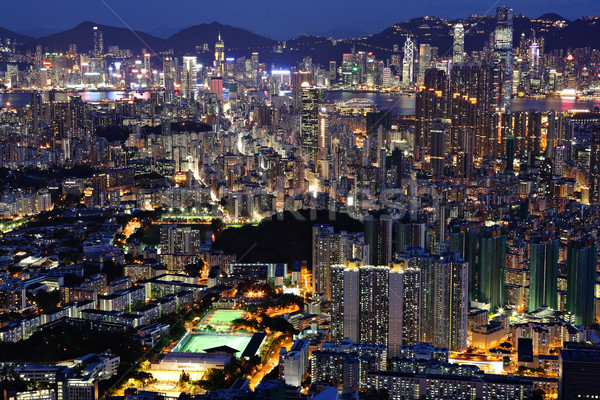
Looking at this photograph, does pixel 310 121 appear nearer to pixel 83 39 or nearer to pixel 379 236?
pixel 379 236

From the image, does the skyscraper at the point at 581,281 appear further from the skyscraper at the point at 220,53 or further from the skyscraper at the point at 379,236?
the skyscraper at the point at 220,53

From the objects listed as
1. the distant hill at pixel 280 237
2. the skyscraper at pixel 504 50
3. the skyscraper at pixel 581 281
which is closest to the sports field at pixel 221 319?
the distant hill at pixel 280 237

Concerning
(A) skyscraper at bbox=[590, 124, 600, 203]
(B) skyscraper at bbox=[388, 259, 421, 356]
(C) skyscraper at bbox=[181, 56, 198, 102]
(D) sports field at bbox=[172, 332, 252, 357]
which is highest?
(C) skyscraper at bbox=[181, 56, 198, 102]

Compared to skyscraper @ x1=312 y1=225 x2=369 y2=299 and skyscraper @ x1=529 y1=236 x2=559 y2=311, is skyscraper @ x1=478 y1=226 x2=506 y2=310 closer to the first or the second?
skyscraper @ x1=529 y1=236 x2=559 y2=311

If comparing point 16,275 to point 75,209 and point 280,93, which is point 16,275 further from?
point 280,93

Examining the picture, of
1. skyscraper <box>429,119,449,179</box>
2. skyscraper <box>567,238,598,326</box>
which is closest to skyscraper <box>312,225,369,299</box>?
skyscraper <box>567,238,598,326</box>
